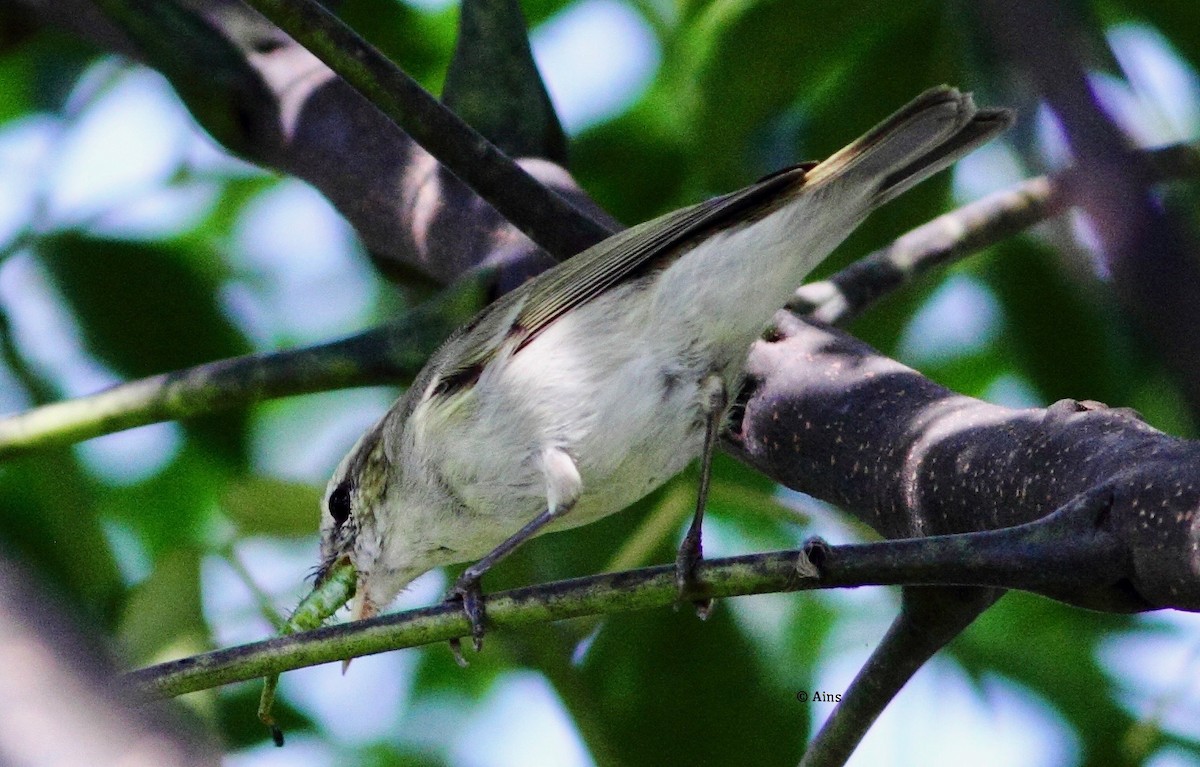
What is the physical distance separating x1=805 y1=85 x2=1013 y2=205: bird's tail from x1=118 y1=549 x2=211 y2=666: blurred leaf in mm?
1378

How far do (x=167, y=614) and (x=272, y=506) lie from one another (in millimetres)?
493

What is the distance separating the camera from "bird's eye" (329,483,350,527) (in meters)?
3.04

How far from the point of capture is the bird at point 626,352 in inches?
95.2

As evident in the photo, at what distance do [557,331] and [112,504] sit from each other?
165 cm

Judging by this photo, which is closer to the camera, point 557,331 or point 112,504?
point 557,331

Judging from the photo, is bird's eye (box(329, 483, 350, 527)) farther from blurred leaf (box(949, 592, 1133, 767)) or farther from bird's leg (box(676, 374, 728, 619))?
blurred leaf (box(949, 592, 1133, 767))

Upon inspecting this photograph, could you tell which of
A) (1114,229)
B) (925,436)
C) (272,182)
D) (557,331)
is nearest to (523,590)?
(925,436)

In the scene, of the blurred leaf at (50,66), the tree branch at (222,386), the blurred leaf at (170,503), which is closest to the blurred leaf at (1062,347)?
the tree branch at (222,386)

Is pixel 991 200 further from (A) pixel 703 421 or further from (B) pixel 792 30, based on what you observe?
(A) pixel 703 421

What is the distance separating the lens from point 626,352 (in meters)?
2.58

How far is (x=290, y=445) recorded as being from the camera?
4168 mm

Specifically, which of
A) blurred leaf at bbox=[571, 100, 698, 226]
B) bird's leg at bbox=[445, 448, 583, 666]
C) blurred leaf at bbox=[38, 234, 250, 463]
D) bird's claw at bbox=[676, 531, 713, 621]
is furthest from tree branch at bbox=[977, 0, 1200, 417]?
blurred leaf at bbox=[38, 234, 250, 463]

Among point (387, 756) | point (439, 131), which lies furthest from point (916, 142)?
point (387, 756)

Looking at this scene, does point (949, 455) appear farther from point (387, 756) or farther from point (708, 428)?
point (387, 756)
